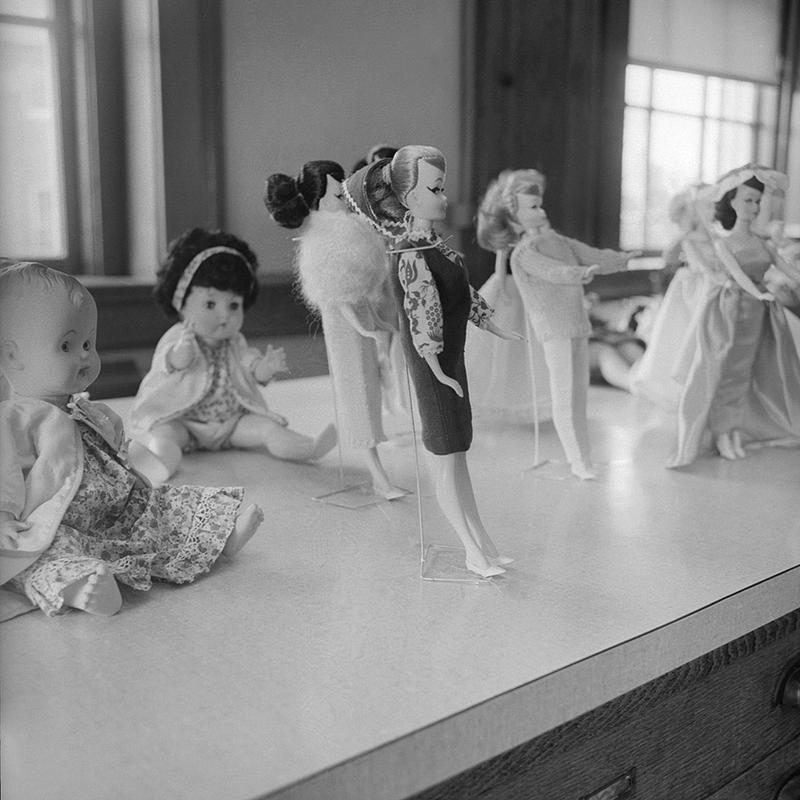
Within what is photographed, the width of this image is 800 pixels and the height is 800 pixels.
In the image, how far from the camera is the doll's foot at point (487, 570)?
2.34 feet

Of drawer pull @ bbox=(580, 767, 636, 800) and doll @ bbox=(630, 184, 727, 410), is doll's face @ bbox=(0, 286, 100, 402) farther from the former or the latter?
doll @ bbox=(630, 184, 727, 410)

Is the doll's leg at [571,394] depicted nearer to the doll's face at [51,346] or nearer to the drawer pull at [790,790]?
the drawer pull at [790,790]

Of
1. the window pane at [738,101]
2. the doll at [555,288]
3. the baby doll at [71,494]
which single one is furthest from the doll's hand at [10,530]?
the window pane at [738,101]

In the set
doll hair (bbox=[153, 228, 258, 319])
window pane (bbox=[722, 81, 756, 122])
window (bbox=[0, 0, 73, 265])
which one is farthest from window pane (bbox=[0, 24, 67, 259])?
window pane (bbox=[722, 81, 756, 122])

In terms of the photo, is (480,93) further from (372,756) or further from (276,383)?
(372,756)

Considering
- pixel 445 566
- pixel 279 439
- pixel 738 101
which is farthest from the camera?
pixel 738 101

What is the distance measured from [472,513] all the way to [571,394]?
1.04 ft

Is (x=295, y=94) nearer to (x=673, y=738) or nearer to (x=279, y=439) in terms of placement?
(x=279, y=439)

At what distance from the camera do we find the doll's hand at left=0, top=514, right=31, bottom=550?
0.65 m

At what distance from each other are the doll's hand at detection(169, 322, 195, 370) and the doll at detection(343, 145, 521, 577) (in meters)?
0.42

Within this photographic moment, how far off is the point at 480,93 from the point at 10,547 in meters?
0.86

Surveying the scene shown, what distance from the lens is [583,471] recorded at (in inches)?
39.7

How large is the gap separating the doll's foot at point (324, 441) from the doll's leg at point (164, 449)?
14 centimetres

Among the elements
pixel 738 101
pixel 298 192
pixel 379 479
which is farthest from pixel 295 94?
pixel 738 101
